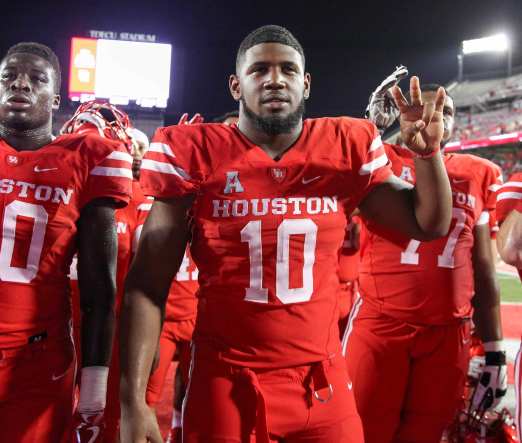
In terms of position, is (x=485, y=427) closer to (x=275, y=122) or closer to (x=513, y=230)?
(x=513, y=230)

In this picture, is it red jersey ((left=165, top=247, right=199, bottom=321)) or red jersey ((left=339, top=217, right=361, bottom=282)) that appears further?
red jersey ((left=339, top=217, right=361, bottom=282))

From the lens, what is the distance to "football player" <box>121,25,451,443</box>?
155 centimetres

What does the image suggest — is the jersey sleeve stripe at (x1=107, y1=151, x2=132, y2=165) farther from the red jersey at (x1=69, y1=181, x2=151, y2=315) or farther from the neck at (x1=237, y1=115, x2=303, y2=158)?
the red jersey at (x1=69, y1=181, x2=151, y2=315)

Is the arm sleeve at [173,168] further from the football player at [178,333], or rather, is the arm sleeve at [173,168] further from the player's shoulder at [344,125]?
the football player at [178,333]

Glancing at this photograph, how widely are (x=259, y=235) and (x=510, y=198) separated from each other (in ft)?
3.97

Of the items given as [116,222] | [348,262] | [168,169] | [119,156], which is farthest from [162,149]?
[348,262]

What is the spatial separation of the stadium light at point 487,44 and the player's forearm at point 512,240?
96.1 feet

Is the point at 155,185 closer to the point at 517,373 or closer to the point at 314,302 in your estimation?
the point at 314,302

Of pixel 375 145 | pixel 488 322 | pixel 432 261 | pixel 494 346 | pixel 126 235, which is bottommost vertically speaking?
pixel 494 346

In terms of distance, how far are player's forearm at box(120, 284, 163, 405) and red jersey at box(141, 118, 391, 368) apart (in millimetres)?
138

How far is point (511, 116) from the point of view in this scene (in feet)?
81.0

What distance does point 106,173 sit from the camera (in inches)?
78.0

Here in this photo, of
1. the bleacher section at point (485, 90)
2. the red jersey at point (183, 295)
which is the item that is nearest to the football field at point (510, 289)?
the red jersey at point (183, 295)

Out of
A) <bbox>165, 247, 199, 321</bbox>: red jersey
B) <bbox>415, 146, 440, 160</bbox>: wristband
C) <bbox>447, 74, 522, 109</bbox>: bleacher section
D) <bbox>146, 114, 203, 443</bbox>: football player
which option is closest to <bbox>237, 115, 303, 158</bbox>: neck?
<bbox>415, 146, 440, 160</bbox>: wristband
